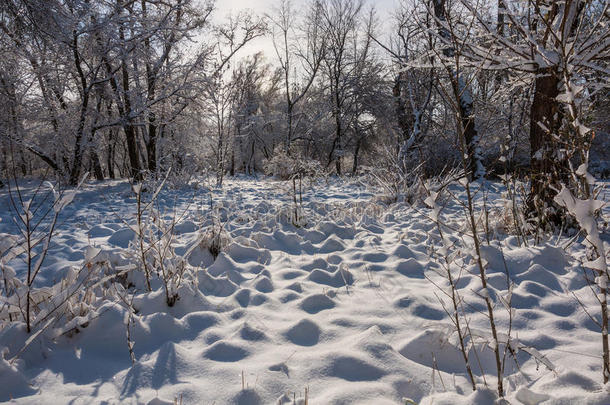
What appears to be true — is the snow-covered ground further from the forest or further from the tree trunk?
the tree trunk

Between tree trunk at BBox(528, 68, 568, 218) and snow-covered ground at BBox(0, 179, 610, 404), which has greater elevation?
tree trunk at BBox(528, 68, 568, 218)

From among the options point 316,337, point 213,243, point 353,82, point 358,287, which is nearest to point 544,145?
point 358,287

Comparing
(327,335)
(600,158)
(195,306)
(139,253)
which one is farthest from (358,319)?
(600,158)

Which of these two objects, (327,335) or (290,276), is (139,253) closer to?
(290,276)

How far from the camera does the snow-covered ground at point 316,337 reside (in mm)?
1268

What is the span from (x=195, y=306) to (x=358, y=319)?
3.30 ft

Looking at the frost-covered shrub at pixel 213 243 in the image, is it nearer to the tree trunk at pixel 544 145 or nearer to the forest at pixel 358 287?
the forest at pixel 358 287

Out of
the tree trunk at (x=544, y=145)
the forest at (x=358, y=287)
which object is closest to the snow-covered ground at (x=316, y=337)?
the forest at (x=358, y=287)

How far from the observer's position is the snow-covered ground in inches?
49.9

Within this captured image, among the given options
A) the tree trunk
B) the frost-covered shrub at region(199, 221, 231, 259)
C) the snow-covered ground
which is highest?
the tree trunk

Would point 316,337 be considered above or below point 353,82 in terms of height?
below

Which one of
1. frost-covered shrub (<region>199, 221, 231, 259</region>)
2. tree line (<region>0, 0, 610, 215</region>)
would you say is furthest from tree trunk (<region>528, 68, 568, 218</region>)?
frost-covered shrub (<region>199, 221, 231, 259</region>)

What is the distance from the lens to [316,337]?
1694 millimetres

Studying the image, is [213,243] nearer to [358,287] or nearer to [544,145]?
[358,287]
